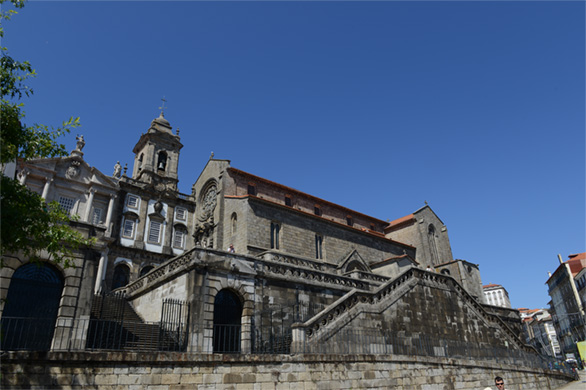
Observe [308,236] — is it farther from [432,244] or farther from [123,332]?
[432,244]

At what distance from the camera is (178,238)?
1309 inches

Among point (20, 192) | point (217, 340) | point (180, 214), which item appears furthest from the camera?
point (180, 214)

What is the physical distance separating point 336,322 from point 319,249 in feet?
49.4

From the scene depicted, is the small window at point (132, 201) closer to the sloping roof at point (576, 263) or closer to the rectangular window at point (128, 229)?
the rectangular window at point (128, 229)

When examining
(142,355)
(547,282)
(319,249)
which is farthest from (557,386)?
(547,282)

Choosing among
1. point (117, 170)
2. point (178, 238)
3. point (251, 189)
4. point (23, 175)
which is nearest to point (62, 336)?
point (23, 175)

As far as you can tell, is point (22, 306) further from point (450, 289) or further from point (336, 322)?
point (450, 289)

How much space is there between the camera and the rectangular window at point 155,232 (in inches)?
1240

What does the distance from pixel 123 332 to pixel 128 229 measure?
18.1 m

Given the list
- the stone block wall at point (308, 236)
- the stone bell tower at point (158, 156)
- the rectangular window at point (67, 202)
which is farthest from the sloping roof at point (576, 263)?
the rectangular window at point (67, 202)

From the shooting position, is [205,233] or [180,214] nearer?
Answer: [205,233]

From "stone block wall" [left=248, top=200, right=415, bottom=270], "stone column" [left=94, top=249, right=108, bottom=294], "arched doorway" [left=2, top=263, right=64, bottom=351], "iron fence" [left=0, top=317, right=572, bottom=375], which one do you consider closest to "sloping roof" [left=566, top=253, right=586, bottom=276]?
"stone block wall" [left=248, top=200, right=415, bottom=270]

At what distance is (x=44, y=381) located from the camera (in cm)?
801

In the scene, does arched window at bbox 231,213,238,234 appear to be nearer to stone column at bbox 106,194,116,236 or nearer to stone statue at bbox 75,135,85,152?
stone column at bbox 106,194,116,236
